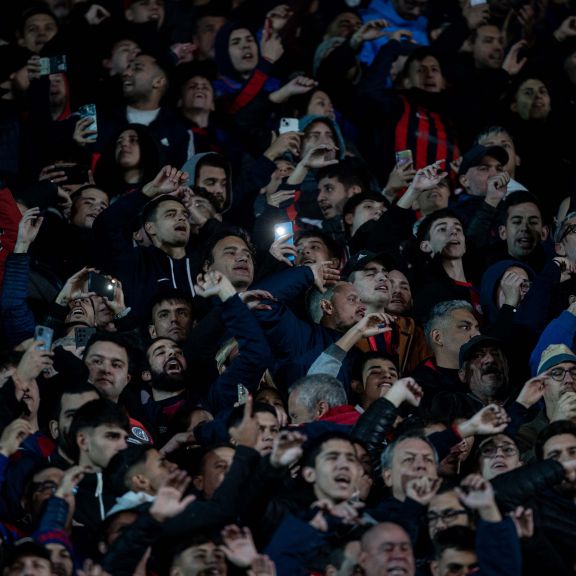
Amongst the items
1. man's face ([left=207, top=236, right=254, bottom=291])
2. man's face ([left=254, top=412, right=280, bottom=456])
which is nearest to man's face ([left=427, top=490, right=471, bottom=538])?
man's face ([left=254, top=412, right=280, bottom=456])

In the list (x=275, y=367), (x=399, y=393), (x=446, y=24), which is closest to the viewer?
(x=399, y=393)

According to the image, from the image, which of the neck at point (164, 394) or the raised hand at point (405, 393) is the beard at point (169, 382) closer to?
the neck at point (164, 394)

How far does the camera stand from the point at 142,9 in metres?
13.5

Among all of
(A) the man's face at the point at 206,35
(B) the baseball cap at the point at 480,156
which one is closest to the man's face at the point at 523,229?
(B) the baseball cap at the point at 480,156

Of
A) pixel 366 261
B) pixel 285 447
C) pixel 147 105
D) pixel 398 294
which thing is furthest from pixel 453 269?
pixel 285 447

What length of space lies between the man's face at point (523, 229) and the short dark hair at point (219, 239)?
1.76m

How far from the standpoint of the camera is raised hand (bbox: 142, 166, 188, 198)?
1069 cm

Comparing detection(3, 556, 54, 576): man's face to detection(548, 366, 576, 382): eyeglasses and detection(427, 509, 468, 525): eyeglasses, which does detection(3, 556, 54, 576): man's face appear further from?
detection(548, 366, 576, 382): eyeglasses

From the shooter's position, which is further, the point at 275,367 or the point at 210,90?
the point at 210,90

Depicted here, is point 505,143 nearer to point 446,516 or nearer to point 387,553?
point 446,516

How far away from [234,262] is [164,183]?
0.65 m

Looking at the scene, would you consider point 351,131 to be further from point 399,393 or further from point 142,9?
point 399,393

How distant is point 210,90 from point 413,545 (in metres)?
5.35

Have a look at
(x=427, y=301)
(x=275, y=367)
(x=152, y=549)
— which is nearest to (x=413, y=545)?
(x=152, y=549)
